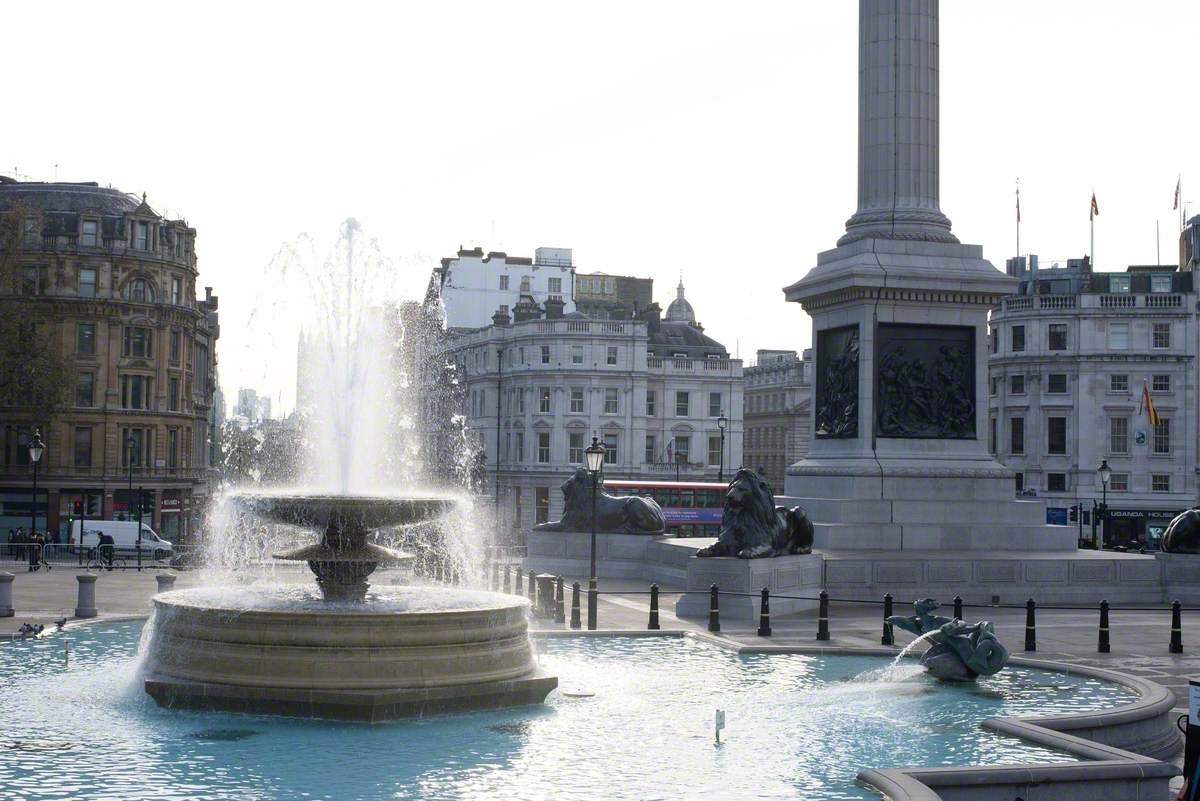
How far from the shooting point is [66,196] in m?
71.3

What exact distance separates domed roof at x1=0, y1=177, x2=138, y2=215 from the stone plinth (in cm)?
5098

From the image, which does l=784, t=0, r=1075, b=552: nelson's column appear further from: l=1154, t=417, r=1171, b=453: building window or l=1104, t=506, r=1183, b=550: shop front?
l=1154, t=417, r=1171, b=453: building window

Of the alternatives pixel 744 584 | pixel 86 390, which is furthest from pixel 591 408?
pixel 744 584

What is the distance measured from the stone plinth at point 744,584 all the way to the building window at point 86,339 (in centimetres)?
4857

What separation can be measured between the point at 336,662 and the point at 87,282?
194 feet

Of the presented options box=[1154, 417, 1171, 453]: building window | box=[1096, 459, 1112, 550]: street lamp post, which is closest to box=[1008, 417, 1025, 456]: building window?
box=[1154, 417, 1171, 453]: building window

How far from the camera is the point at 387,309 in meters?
25.8

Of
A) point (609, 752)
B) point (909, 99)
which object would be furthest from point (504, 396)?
point (609, 752)

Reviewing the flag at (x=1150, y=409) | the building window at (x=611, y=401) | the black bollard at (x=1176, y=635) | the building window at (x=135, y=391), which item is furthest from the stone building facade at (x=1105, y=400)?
the black bollard at (x=1176, y=635)

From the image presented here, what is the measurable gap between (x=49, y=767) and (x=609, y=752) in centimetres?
482

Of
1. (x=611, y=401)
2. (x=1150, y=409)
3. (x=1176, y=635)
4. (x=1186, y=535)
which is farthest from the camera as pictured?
(x=611, y=401)

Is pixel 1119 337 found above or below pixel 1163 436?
above

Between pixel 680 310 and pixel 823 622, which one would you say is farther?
pixel 680 310

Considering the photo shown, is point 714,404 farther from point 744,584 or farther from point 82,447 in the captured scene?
point 744,584
